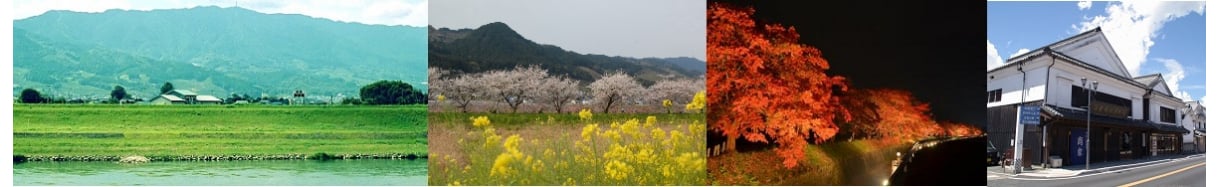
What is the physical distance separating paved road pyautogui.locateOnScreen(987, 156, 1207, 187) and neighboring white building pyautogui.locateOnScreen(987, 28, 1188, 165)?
130mm

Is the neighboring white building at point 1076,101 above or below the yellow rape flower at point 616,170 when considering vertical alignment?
above

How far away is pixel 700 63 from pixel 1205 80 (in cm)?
422

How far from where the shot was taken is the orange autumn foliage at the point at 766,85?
750 centimetres

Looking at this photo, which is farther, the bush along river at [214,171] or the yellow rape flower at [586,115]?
the bush along river at [214,171]

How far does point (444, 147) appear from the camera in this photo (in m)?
7.43

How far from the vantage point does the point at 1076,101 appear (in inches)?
310

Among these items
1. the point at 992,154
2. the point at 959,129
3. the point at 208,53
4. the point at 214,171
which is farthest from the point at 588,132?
the point at 208,53

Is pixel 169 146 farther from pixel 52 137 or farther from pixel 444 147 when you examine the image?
pixel 444 147

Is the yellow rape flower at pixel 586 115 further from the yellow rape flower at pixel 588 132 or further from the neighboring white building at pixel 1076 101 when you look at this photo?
the neighboring white building at pixel 1076 101

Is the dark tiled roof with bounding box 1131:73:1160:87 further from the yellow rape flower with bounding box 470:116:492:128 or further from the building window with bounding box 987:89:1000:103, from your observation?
the yellow rape flower with bounding box 470:116:492:128

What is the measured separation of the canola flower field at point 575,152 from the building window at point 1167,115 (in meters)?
3.99

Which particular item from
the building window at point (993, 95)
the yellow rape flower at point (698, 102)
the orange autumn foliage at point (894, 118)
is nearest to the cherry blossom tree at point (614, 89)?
the yellow rape flower at point (698, 102)

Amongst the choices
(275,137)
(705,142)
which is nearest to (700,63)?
(705,142)

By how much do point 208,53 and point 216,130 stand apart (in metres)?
0.75
